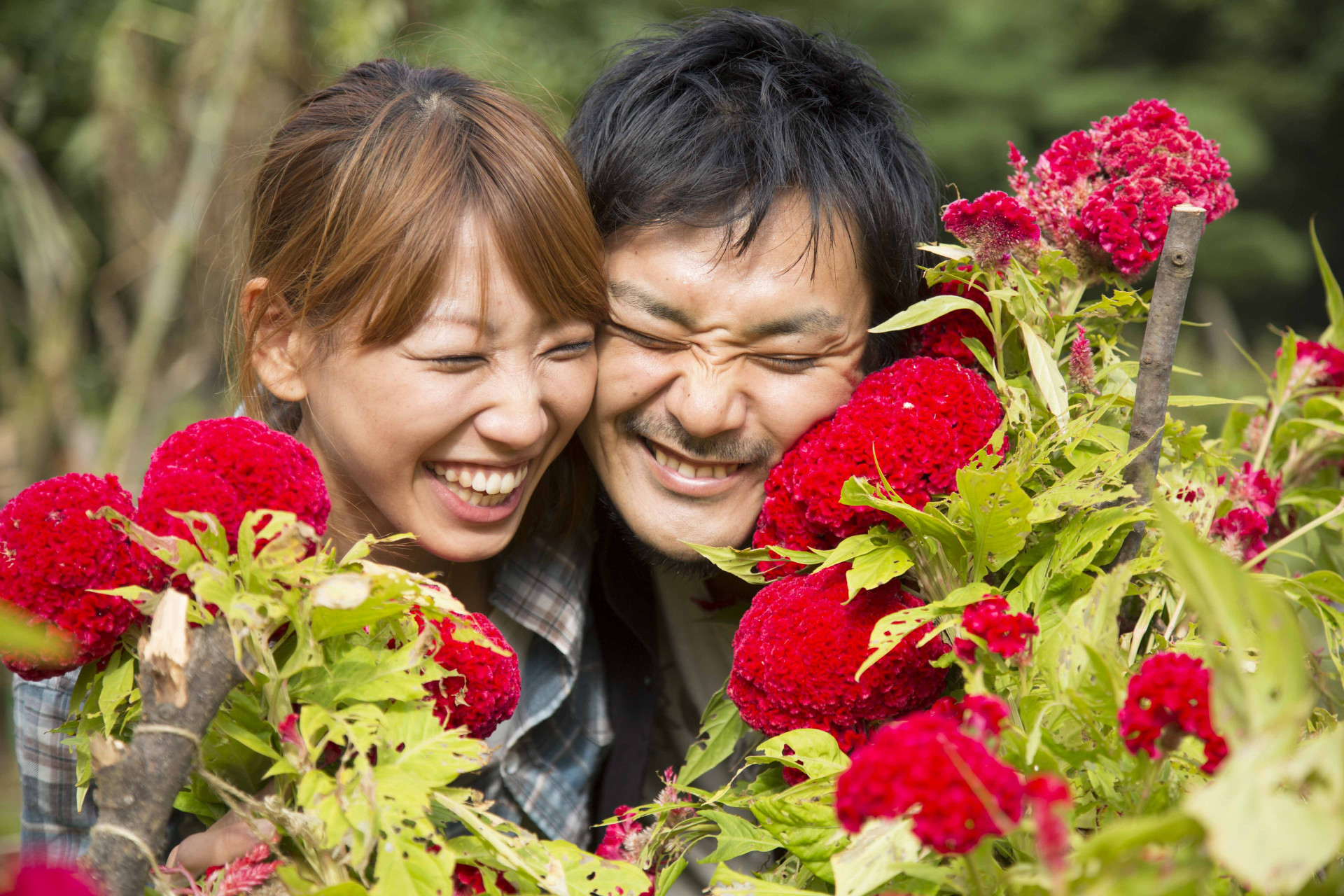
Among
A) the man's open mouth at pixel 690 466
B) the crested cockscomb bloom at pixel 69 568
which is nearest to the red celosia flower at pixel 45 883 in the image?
the crested cockscomb bloom at pixel 69 568

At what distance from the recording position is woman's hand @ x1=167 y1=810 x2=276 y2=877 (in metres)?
1.07

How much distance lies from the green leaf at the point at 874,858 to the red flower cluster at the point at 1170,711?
0.22 meters

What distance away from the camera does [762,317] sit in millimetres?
1563

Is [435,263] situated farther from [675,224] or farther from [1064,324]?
[1064,324]

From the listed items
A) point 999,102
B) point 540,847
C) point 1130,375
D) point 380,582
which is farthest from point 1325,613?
point 999,102

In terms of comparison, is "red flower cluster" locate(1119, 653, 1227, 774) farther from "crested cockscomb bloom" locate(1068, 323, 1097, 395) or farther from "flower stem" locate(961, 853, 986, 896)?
"crested cockscomb bloom" locate(1068, 323, 1097, 395)

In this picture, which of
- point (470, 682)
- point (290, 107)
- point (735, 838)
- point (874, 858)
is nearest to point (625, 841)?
point (735, 838)

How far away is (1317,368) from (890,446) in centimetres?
57

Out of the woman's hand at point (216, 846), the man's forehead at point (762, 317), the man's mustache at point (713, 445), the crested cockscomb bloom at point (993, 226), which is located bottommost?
the woman's hand at point (216, 846)

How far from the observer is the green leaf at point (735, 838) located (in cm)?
114

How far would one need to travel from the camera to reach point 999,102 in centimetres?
934

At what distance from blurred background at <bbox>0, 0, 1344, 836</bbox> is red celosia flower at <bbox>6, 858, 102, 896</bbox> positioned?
145 cm

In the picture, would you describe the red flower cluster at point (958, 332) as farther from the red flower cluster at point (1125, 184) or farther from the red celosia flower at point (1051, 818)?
the red celosia flower at point (1051, 818)

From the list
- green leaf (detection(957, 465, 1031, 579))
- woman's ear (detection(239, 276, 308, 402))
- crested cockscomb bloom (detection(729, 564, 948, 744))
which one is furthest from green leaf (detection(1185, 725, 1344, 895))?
woman's ear (detection(239, 276, 308, 402))
